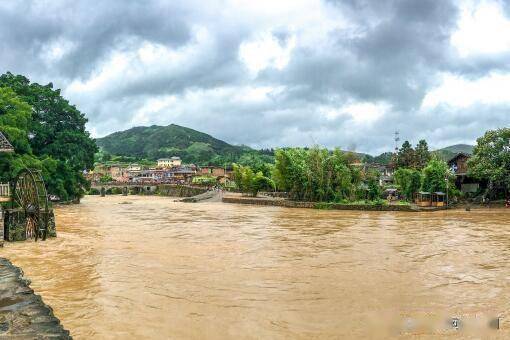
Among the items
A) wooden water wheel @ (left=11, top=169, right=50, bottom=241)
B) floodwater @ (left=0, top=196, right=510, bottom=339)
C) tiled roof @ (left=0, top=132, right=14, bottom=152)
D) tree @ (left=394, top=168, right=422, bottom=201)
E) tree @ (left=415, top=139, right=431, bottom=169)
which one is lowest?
floodwater @ (left=0, top=196, right=510, bottom=339)

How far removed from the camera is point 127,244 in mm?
21250

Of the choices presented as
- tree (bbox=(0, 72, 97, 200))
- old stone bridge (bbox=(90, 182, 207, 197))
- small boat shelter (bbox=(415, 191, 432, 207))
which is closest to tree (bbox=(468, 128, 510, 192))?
small boat shelter (bbox=(415, 191, 432, 207))

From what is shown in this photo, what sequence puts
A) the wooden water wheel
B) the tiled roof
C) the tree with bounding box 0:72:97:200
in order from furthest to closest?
the tree with bounding box 0:72:97:200 → the tiled roof → the wooden water wheel

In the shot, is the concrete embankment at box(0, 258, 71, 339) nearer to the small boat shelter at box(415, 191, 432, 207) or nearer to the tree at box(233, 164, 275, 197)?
the small boat shelter at box(415, 191, 432, 207)

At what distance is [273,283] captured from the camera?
515 inches

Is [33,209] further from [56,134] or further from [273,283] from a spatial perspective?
[56,134]

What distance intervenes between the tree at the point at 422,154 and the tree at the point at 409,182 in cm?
1430

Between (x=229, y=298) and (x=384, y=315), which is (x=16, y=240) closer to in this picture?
(x=229, y=298)

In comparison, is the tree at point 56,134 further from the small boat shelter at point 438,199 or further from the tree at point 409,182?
the small boat shelter at point 438,199

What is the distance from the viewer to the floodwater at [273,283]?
924 centimetres

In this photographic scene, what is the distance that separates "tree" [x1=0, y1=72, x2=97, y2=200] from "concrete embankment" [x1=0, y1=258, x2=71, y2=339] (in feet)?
120

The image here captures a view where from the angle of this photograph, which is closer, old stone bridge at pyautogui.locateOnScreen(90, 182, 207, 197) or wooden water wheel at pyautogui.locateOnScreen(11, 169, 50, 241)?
wooden water wheel at pyautogui.locateOnScreen(11, 169, 50, 241)

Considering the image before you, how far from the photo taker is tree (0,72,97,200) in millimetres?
45500

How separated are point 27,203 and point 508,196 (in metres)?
42.1
